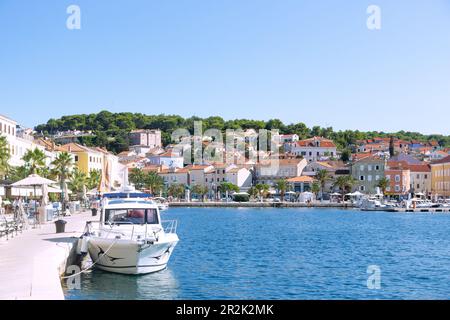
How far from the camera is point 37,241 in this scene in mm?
25125

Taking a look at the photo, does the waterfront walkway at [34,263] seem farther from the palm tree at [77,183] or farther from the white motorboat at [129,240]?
the palm tree at [77,183]

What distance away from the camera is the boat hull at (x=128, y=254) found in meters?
22.4

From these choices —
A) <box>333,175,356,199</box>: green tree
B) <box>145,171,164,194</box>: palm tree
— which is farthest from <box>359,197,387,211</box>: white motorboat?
<box>145,171,164,194</box>: palm tree

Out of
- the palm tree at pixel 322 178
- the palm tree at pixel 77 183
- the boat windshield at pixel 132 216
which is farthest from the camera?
the palm tree at pixel 322 178

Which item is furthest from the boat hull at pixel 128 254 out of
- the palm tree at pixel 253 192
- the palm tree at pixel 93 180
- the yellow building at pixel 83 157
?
the palm tree at pixel 253 192

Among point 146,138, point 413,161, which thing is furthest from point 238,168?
point 146,138

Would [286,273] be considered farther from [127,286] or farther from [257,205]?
[257,205]

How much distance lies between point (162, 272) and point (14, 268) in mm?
7744

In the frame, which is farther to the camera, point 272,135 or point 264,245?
point 272,135

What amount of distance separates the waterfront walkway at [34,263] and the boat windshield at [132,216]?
6.08ft

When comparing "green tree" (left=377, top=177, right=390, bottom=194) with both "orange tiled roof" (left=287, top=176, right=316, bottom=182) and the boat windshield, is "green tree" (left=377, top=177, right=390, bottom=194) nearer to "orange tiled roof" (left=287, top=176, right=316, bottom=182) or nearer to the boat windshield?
"orange tiled roof" (left=287, top=176, right=316, bottom=182)

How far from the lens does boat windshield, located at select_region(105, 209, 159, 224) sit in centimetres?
2517
